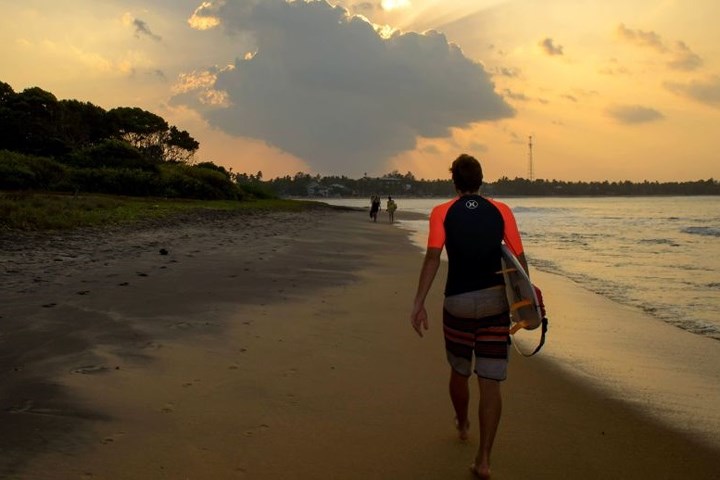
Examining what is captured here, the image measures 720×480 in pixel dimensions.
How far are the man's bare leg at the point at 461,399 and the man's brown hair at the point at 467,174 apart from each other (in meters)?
1.32

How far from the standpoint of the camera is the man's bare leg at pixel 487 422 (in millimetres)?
3604

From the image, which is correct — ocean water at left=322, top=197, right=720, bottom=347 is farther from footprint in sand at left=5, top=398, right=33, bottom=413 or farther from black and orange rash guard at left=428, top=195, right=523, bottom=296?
footprint in sand at left=5, top=398, right=33, bottom=413

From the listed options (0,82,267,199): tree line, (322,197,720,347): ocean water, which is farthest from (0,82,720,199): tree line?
(322,197,720,347): ocean water

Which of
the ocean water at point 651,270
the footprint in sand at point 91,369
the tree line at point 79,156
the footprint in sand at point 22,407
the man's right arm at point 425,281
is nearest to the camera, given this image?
the man's right arm at point 425,281

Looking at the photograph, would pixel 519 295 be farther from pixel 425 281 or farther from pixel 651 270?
pixel 651 270

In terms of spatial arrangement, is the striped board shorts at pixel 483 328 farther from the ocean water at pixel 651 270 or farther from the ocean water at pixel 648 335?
the ocean water at pixel 651 270

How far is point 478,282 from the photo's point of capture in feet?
12.6

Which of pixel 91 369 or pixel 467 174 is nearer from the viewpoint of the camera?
pixel 467 174

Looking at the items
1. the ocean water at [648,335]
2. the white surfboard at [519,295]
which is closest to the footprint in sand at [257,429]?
the white surfboard at [519,295]

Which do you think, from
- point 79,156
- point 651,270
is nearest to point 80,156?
point 79,156

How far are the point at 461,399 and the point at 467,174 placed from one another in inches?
64.1

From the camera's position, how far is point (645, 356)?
6613 mm

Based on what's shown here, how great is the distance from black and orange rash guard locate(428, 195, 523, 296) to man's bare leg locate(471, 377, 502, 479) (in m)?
0.66

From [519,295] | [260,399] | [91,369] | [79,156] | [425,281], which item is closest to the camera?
[519,295]
